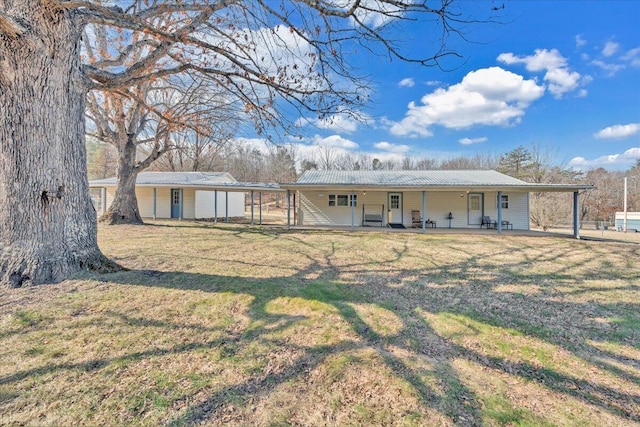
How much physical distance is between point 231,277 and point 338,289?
184 cm

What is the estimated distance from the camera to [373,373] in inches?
94.6

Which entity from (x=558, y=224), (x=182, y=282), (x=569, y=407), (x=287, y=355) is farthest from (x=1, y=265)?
(x=558, y=224)

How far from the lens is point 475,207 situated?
49.5 feet

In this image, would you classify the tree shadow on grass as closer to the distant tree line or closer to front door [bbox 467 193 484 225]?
front door [bbox 467 193 484 225]

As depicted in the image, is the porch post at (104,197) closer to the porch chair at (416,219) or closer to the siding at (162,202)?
the siding at (162,202)

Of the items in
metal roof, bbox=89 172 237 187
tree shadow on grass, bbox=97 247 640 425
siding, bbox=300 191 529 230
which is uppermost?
metal roof, bbox=89 172 237 187

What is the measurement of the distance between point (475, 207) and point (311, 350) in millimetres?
15099

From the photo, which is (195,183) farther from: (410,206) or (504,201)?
(504,201)

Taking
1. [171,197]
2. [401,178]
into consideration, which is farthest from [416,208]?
[171,197]

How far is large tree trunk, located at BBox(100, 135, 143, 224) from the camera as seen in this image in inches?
→ 505

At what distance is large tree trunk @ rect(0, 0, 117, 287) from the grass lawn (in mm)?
489

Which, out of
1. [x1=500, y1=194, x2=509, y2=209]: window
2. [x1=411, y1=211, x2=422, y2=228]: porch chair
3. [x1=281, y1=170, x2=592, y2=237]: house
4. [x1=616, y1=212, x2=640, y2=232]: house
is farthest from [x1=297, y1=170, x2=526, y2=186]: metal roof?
[x1=616, y1=212, x2=640, y2=232]: house

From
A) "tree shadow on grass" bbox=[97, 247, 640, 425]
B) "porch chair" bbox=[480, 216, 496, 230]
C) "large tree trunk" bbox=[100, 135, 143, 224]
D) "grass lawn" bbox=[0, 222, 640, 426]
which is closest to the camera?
"grass lawn" bbox=[0, 222, 640, 426]

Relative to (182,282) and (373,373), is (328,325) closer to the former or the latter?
(373,373)
